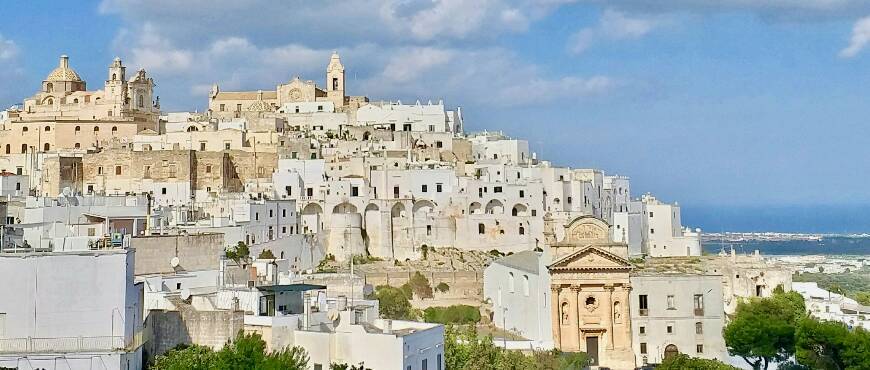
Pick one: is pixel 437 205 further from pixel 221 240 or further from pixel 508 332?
pixel 221 240

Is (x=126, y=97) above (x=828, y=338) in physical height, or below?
above

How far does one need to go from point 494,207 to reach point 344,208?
873cm

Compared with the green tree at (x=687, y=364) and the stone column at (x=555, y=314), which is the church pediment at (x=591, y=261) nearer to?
the stone column at (x=555, y=314)

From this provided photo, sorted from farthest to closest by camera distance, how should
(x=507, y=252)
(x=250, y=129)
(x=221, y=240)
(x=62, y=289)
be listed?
(x=250, y=129) → (x=507, y=252) → (x=221, y=240) → (x=62, y=289)

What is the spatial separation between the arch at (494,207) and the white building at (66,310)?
134 feet

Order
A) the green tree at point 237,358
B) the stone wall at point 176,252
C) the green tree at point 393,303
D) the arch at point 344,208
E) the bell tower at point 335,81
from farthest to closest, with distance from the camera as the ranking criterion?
the bell tower at point 335,81 → the arch at point 344,208 → the green tree at point 393,303 → the stone wall at point 176,252 → the green tree at point 237,358

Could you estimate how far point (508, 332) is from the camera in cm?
4506

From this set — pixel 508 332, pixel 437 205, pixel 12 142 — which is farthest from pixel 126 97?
pixel 508 332

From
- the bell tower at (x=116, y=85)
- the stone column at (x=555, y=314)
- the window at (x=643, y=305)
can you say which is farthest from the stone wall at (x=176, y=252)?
the bell tower at (x=116, y=85)

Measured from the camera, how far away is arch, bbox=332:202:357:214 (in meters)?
60.8

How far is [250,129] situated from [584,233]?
3460cm

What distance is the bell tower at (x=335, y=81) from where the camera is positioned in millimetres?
83438

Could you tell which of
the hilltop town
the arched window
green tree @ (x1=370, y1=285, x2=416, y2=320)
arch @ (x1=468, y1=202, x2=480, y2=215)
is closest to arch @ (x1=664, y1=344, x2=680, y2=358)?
the hilltop town

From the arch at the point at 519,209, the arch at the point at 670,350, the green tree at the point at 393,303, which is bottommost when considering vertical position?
the arch at the point at 670,350
